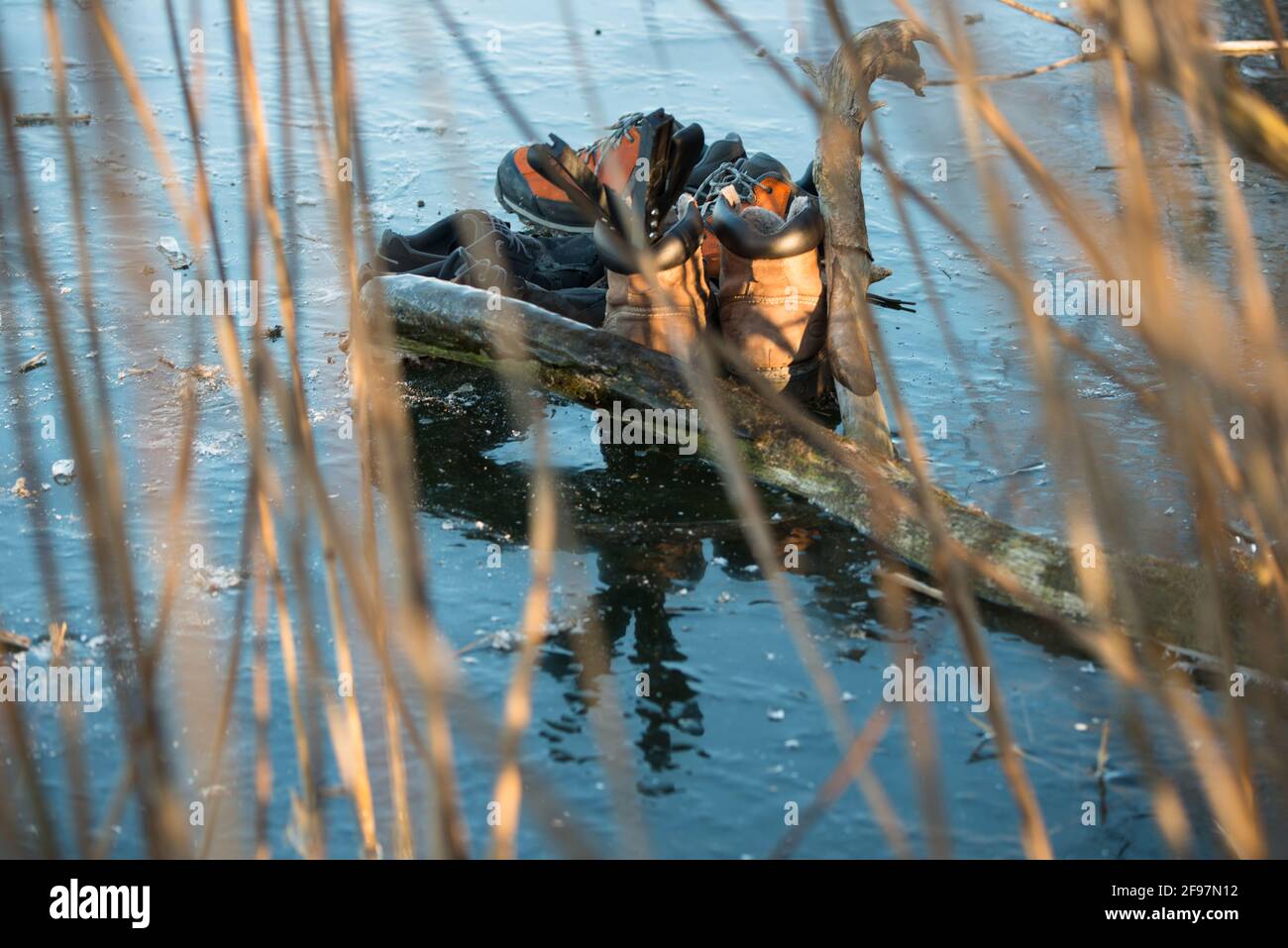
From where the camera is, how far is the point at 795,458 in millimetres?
2756

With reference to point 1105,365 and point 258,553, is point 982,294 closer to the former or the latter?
point 258,553

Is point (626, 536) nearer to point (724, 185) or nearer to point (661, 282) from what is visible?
point (661, 282)

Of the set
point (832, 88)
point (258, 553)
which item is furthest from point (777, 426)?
point (258, 553)

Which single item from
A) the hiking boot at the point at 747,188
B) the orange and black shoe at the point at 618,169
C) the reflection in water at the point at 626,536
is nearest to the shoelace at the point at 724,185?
the hiking boot at the point at 747,188

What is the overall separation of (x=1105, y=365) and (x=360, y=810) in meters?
0.72

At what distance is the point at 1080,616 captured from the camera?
227 cm

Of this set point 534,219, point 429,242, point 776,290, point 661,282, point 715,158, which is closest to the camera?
point 661,282

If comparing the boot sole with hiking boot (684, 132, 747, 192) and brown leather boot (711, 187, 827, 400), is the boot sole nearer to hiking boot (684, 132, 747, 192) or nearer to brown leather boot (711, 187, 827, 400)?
hiking boot (684, 132, 747, 192)

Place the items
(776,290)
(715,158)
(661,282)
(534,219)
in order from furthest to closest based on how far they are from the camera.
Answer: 1. (534,219)
2. (715,158)
3. (776,290)
4. (661,282)

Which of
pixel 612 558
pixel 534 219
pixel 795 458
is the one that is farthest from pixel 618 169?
pixel 612 558

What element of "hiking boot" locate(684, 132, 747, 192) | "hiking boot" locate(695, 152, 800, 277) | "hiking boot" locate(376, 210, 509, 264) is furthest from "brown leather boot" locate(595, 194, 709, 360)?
"hiking boot" locate(684, 132, 747, 192)

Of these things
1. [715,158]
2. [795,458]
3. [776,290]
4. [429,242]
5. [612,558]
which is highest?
[715,158]

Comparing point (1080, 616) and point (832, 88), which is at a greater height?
point (832, 88)

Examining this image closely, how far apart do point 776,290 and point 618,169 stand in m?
0.63
